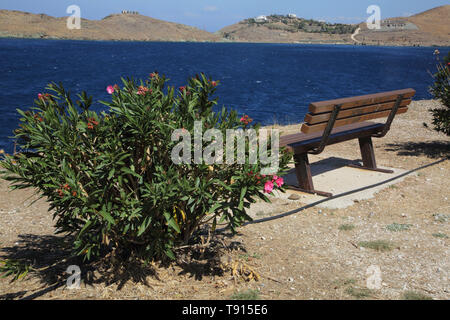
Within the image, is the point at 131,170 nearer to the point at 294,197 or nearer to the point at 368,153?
the point at 294,197

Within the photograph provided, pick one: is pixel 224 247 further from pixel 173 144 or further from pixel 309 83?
pixel 309 83

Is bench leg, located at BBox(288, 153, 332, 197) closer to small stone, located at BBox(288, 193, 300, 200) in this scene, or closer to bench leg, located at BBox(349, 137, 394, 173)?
small stone, located at BBox(288, 193, 300, 200)

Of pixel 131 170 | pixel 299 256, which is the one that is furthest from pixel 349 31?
pixel 131 170

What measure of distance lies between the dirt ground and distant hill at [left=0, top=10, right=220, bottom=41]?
121573mm

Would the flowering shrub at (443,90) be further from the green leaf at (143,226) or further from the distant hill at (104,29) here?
the distant hill at (104,29)

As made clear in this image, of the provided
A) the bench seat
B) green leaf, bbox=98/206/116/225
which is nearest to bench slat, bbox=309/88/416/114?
the bench seat

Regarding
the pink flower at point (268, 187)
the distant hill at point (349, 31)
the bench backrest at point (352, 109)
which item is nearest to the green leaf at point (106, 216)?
the pink flower at point (268, 187)

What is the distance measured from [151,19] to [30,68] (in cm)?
11377

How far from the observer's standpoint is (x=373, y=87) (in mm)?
38844

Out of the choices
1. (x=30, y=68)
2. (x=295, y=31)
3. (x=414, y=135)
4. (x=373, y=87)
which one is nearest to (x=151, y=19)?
(x=295, y=31)

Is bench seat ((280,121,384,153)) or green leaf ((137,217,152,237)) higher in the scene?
bench seat ((280,121,384,153))

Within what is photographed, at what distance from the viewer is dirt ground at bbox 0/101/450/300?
3783mm

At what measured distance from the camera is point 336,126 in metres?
6.38

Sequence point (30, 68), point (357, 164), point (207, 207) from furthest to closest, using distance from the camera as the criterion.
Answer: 1. point (30, 68)
2. point (357, 164)
3. point (207, 207)
